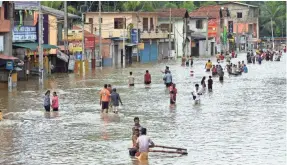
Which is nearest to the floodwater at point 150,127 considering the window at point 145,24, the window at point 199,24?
the window at point 145,24

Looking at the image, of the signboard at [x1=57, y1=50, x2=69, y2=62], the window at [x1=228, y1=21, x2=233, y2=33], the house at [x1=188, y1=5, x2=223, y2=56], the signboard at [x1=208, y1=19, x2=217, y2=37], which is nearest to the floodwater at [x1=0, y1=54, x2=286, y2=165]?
the signboard at [x1=57, y1=50, x2=69, y2=62]

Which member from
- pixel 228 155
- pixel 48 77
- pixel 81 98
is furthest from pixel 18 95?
pixel 228 155

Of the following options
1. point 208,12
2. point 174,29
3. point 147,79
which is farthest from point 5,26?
point 208,12

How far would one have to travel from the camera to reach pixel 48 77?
5734 centimetres

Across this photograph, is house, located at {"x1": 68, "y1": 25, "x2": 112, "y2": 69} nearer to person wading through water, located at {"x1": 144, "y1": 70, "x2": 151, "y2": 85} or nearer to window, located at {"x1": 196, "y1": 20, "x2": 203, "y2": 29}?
person wading through water, located at {"x1": 144, "y1": 70, "x2": 151, "y2": 85}

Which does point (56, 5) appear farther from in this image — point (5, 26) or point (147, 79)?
point (147, 79)

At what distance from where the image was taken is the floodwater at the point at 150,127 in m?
21.3

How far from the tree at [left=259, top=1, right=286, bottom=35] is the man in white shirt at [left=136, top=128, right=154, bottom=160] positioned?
458 feet

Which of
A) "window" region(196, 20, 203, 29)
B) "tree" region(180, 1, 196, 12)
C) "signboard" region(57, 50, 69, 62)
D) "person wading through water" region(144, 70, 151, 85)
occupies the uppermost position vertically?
"tree" region(180, 1, 196, 12)

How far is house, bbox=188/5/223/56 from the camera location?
116750mm

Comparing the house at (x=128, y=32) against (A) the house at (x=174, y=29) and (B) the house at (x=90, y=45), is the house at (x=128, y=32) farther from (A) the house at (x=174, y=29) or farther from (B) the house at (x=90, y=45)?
(A) the house at (x=174, y=29)

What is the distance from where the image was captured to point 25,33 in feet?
179

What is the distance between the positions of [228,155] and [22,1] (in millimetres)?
33289

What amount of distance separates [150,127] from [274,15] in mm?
135334
